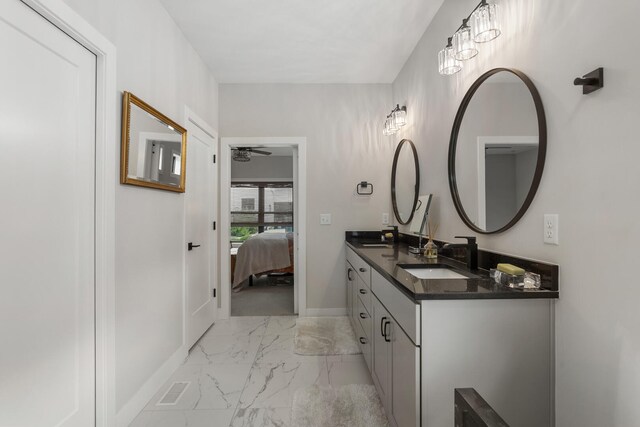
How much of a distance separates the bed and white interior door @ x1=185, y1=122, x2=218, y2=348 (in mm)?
1309

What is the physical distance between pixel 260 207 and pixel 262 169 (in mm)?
918

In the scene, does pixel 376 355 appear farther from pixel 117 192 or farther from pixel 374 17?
pixel 374 17

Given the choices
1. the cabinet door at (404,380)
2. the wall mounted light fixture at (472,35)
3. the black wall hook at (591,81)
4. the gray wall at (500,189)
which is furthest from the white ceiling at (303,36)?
the cabinet door at (404,380)

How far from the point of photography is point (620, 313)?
939 millimetres

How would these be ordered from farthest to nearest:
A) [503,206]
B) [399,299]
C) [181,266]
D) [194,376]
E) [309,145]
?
[309,145] → [181,266] → [194,376] → [503,206] → [399,299]

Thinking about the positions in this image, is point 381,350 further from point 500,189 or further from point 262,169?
point 262,169

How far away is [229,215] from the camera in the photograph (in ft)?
11.0

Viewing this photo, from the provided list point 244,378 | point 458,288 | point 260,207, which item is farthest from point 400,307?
point 260,207

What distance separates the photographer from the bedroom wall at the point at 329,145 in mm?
3332

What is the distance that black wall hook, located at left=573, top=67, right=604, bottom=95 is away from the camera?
0.98 m

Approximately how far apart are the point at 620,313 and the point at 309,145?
112 inches

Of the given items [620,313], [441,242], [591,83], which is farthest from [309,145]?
[620,313]

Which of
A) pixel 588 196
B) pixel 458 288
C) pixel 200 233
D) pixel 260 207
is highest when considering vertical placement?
→ pixel 260 207

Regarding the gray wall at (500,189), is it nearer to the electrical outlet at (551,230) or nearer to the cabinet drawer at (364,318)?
the electrical outlet at (551,230)
